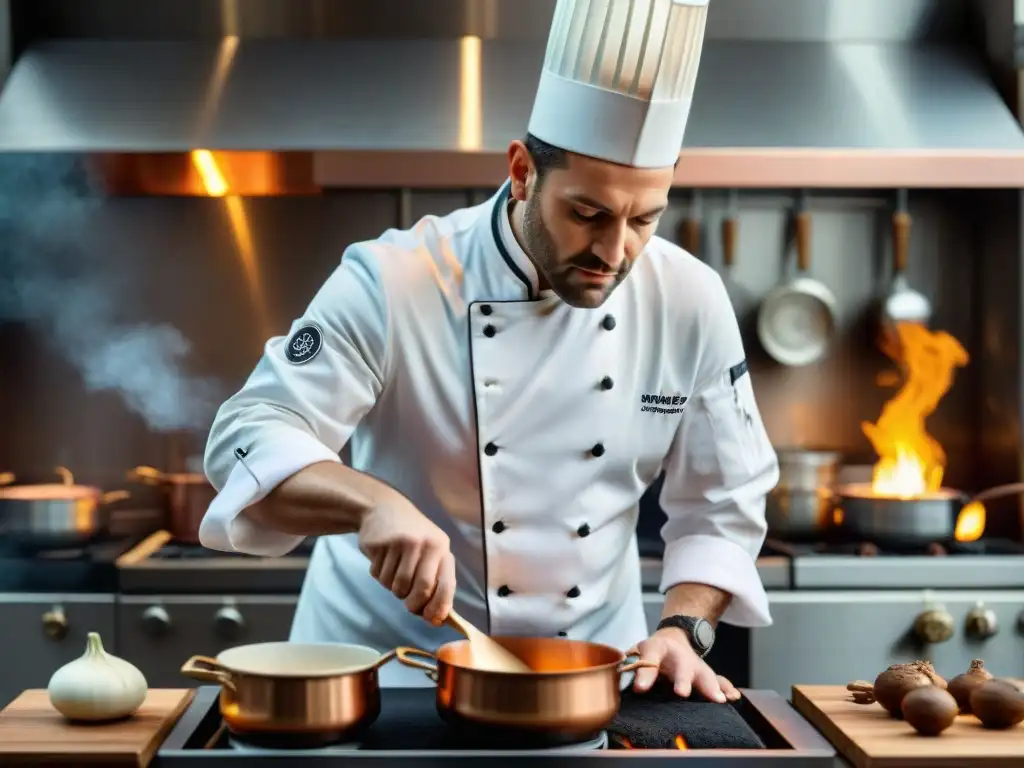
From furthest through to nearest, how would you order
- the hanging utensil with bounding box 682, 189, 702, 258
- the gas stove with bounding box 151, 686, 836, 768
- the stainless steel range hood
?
the hanging utensil with bounding box 682, 189, 702, 258, the stainless steel range hood, the gas stove with bounding box 151, 686, 836, 768

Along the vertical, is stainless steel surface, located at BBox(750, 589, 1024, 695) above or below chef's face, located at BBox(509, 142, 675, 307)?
below

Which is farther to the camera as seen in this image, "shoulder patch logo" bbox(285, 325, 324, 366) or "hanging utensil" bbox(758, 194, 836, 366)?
"hanging utensil" bbox(758, 194, 836, 366)

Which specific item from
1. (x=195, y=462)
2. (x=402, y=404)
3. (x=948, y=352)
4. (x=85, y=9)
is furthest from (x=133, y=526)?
(x=948, y=352)

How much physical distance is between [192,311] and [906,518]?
201 cm

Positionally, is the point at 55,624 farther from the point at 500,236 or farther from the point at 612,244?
the point at 612,244

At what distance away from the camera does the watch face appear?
1741mm

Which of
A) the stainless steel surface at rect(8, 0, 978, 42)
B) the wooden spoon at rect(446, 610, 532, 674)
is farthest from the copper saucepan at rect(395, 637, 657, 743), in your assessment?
the stainless steel surface at rect(8, 0, 978, 42)

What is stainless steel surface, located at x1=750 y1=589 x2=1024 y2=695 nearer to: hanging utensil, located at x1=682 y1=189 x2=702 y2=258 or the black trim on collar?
hanging utensil, located at x1=682 y1=189 x2=702 y2=258

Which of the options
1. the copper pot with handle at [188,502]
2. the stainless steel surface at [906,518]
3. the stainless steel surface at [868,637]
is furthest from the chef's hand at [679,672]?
the copper pot with handle at [188,502]

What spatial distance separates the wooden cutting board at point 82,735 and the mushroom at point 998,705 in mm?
907

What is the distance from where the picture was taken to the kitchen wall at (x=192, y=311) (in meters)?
3.56

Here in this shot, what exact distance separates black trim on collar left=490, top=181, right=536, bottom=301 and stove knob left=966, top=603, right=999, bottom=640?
1.66 metres

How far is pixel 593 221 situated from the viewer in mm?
1605

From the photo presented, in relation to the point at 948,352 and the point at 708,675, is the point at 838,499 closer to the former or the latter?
the point at 948,352
